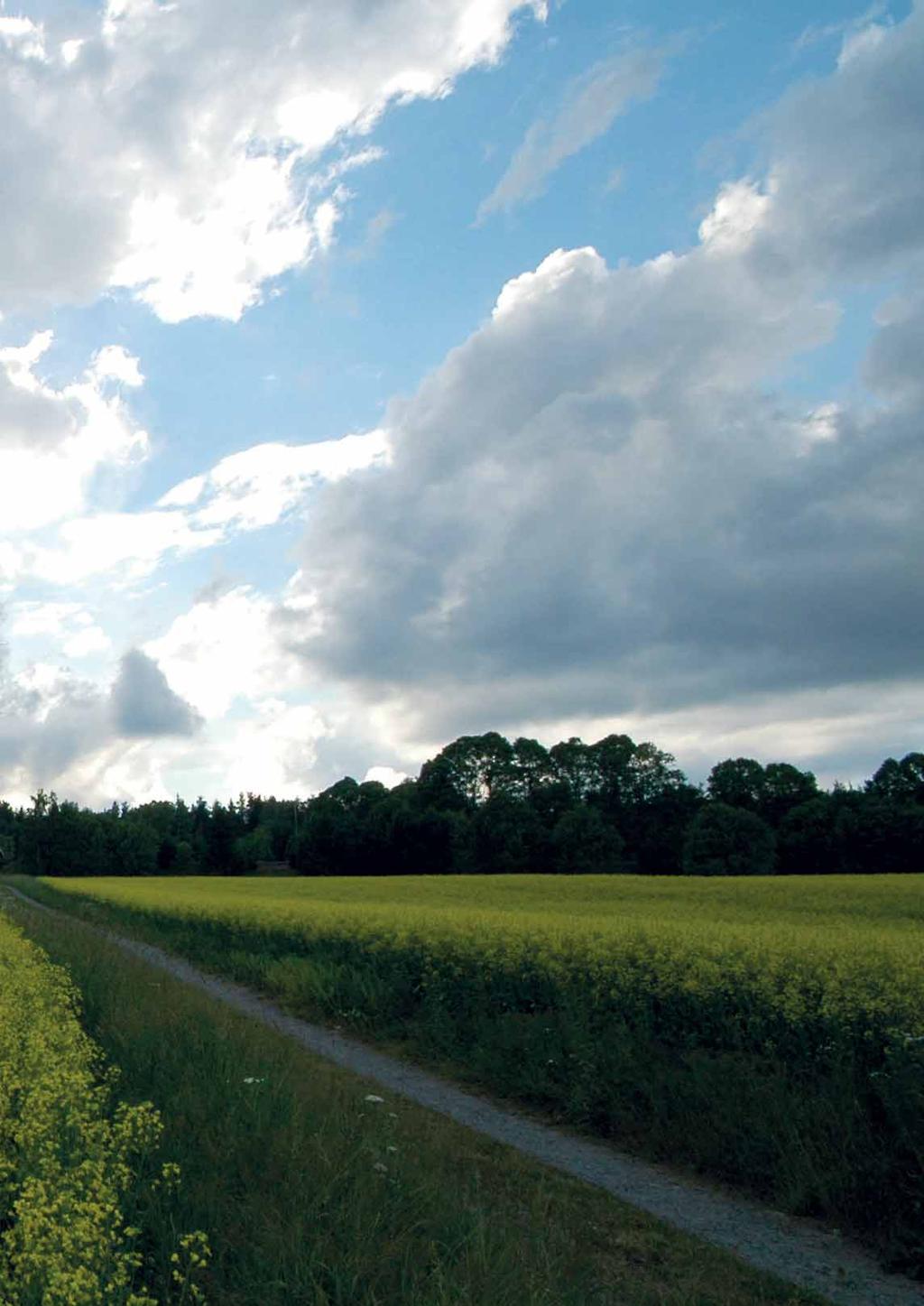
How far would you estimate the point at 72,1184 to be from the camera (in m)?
4.04

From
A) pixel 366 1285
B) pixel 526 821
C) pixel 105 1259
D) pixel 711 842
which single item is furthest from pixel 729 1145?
pixel 526 821

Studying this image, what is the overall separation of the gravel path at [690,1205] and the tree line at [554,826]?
5358 centimetres

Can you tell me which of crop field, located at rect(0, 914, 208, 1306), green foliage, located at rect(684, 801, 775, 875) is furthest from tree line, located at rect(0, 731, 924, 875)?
crop field, located at rect(0, 914, 208, 1306)

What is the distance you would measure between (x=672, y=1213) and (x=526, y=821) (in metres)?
68.2

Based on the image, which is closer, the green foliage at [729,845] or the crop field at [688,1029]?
the crop field at [688,1029]

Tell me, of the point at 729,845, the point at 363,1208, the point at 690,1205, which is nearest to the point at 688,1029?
the point at 690,1205

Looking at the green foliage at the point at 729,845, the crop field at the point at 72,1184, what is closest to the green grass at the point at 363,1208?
the crop field at the point at 72,1184

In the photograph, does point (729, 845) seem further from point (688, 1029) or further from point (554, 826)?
point (688, 1029)

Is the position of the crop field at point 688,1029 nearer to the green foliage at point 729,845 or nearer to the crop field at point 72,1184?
the crop field at point 72,1184

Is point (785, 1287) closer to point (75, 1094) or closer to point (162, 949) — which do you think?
point (75, 1094)

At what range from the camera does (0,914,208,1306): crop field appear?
3.40 meters

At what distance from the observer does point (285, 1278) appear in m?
3.96

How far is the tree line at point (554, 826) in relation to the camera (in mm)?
62375

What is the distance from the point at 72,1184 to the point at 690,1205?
4511 millimetres
